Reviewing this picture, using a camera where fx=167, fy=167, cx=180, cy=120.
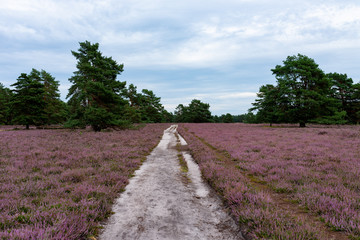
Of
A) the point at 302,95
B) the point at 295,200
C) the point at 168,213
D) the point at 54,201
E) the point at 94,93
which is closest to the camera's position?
the point at 168,213

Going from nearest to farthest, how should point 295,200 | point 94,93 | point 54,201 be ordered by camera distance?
point 54,201 → point 295,200 → point 94,93

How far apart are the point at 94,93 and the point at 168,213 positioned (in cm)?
2520

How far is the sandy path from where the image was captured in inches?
130

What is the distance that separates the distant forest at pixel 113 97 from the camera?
25.1m

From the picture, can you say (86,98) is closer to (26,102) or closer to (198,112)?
(26,102)

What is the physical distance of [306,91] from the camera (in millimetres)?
31891

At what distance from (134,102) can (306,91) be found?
2120 inches

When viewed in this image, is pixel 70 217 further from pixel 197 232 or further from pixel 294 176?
pixel 294 176

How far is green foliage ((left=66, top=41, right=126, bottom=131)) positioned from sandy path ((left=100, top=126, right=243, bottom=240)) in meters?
20.9

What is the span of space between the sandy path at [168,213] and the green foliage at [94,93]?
822 inches

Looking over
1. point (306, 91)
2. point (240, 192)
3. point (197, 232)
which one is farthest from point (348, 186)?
point (306, 91)

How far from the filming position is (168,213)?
4.05 meters

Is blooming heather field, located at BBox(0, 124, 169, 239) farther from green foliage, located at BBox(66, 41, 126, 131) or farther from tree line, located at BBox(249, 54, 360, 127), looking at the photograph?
tree line, located at BBox(249, 54, 360, 127)

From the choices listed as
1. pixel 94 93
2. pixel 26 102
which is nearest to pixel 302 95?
pixel 94 93
